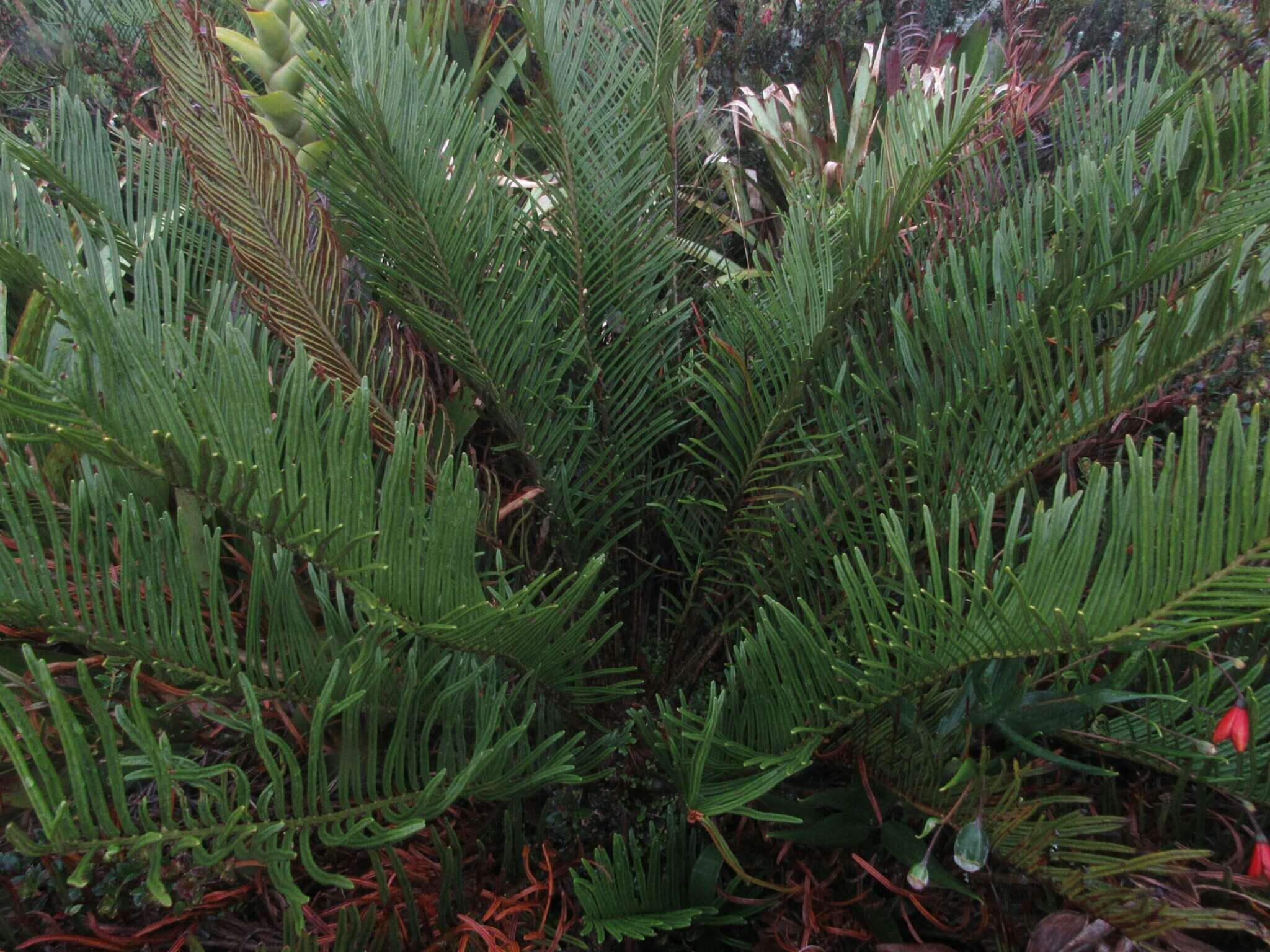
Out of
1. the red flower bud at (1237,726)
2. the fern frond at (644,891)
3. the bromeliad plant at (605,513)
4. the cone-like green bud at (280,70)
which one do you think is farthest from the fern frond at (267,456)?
the cone-like green bud at (280,70)

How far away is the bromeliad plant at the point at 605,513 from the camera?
629 millimetres

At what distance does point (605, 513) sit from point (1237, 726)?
0.81m

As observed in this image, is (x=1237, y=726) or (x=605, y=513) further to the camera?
(x=605, y=513)

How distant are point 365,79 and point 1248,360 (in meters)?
1.36

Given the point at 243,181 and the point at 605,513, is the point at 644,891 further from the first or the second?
the point at 243,181

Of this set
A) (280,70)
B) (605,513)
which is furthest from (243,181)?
(605,513)

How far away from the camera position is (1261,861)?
0.71 metres

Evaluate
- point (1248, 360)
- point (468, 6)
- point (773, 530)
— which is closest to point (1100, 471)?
point (773, 530)

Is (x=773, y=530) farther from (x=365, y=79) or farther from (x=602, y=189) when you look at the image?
(x=365, y=79)

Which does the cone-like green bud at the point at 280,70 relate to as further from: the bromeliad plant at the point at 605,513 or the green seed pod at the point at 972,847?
the green seed pod at the point at 972,847

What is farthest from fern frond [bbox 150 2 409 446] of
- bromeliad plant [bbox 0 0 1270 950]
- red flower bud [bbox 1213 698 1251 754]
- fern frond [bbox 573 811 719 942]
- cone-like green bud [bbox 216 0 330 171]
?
red flower bud [bbox 1213 698 1251 754]

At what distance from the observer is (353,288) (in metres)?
1.43

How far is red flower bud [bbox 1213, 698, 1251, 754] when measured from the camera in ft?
2.10

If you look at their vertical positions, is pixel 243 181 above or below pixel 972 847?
above
